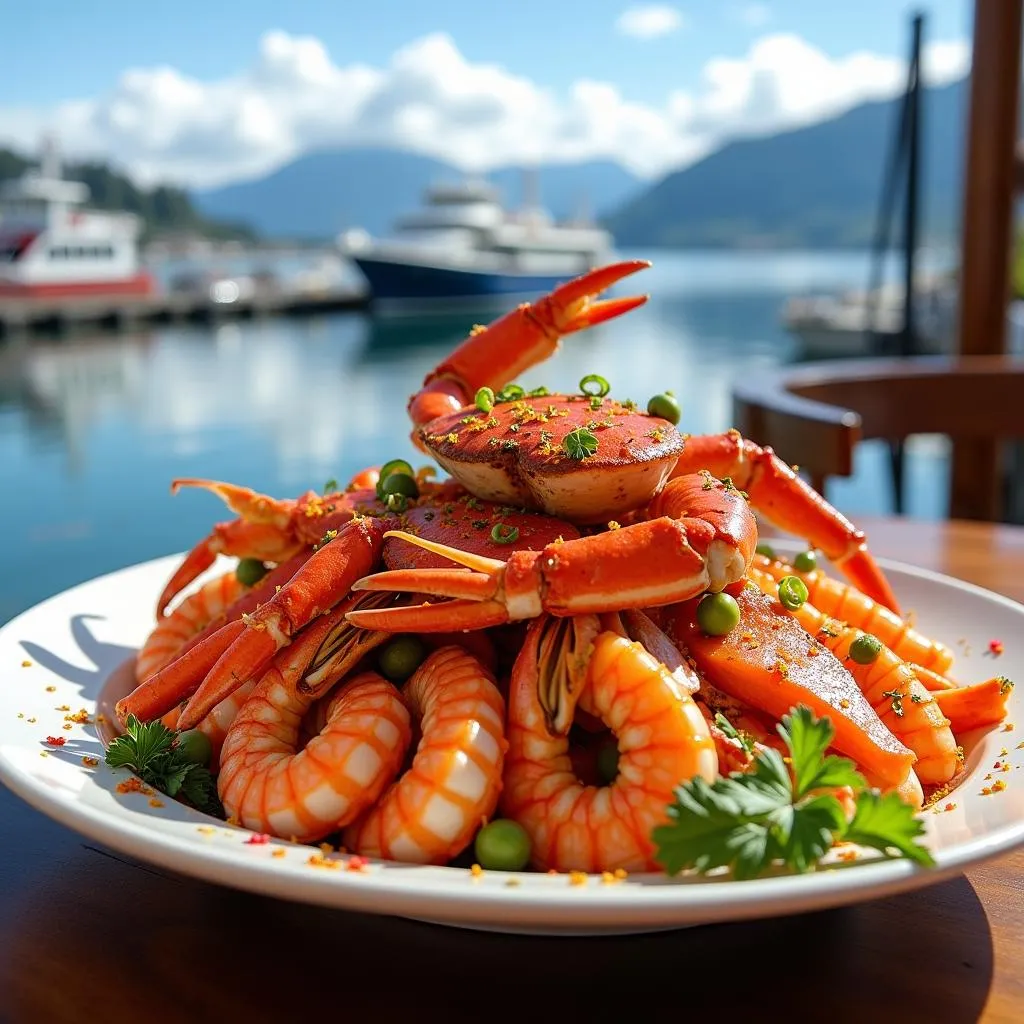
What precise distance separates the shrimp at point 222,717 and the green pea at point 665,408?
0.77 metres

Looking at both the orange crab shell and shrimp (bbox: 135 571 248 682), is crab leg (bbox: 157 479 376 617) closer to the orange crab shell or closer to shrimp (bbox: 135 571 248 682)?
shrimp (bbox: 135 571 248 682)

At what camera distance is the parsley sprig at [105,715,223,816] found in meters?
1.32

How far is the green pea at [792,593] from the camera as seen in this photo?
1584mm

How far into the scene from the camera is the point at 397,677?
1.51 metres

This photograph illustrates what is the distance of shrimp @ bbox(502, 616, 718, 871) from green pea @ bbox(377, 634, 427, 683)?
9.1 inches

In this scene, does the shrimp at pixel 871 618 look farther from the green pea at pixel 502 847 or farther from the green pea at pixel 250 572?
the green pea at pixel 250 572

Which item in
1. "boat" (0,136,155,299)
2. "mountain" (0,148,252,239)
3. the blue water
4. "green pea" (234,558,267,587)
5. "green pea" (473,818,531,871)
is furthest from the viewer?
"mountain" (0,148,252,239)

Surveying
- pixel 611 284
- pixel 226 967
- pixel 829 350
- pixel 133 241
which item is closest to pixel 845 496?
pixel 829 350

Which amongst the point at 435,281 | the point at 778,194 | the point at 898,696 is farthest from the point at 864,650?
the point at 778,194

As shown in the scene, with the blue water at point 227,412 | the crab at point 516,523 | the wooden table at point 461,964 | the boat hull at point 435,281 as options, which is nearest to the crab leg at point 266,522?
the crab at point 516,523

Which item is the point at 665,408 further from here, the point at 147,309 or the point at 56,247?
the point at 56,247

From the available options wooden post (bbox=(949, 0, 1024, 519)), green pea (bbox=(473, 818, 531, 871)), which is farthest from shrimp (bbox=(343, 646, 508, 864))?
wooden post (bbox=(949, 0, 1024, 519))

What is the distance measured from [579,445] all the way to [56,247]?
34.7m

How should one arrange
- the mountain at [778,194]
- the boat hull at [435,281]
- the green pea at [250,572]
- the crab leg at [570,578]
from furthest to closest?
the mountain at [778,194]
the boat hull at [435,281]
the green pea at [250,572]
the crab leg at [570,578]
